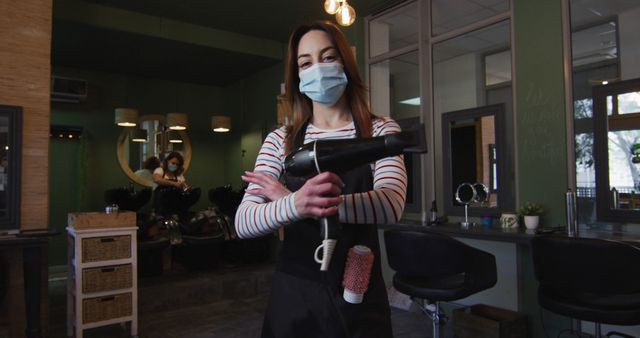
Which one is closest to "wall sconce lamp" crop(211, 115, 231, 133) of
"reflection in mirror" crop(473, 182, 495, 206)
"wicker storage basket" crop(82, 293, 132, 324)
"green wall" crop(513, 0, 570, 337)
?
"wicker storage basket" crop(82, 293, 132, 324)

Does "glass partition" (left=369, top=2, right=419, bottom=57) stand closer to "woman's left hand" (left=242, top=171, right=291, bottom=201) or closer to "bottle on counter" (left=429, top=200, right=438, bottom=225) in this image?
"bottle on counter" (left=429, top=200, right=438, bottom=225)

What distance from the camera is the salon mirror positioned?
357 cm

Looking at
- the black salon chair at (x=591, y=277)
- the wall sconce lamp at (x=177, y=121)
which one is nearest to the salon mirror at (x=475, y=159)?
the black salon chair at (x=591, y=277)

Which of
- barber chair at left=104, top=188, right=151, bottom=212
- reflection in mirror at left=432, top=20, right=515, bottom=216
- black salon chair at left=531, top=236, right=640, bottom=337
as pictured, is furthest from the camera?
barber chair at left=104, top=188, right=151, bottom=212

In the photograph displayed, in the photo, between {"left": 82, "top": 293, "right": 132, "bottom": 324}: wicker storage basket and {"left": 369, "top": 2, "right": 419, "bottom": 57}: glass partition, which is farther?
{"left": 369, "top": 2, "right": 419, "bottom": 57}: glass partition

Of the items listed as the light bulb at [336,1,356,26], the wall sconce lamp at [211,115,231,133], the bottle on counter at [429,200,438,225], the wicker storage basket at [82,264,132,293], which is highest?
the light bulb at [336,1,356,26]

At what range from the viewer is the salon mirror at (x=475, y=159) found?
3.57m

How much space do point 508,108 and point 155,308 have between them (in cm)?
375

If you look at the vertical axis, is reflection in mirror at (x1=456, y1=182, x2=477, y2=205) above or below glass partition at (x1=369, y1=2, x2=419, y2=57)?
below

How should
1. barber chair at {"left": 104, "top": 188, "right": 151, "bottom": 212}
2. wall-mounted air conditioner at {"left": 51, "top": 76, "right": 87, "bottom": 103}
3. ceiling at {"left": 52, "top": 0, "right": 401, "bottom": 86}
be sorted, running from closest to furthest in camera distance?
ceiling at {"left": 52, "top": 0, "right": 401, "bottom": 86} → barber chair at {"left": 104, "top": 188, "right": 151, "bottom": 212} → wall-mounted air conditioner at {"left": 51, "top": 76, "right": 87, "bottom": 103}

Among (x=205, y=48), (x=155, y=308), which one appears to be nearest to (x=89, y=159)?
(x=205, y=48)

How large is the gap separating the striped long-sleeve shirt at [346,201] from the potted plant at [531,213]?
246cm

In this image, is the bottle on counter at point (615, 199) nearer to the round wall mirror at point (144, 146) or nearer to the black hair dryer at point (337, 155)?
the black hair dryer at point (337, 155)

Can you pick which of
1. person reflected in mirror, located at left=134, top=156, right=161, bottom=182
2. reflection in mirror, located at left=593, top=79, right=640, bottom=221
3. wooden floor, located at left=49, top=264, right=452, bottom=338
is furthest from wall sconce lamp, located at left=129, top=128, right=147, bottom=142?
reflection in mirror, located at left=593, top=79, right=640, bottom=221
